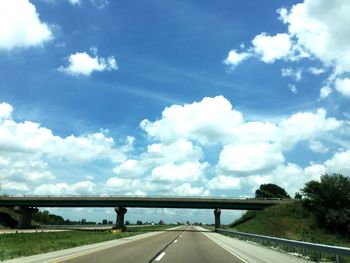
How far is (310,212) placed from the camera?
73.7 metres

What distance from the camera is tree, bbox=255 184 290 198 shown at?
15034cm

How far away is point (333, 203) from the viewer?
63.6 metres

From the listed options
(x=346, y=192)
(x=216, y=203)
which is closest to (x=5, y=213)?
(x=216, y=203)

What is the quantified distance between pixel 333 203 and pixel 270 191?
3613 inches

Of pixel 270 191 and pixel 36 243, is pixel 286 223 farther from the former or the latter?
pixel 270 191

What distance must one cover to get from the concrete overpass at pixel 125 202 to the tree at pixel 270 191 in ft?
190

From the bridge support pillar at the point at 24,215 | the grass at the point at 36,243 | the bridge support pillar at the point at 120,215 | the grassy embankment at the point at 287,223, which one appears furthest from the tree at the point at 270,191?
the grass at the point at 36,243

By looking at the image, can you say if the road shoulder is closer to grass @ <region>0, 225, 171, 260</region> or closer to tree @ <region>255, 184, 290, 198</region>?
grass @ <region>0, 225, 171, 260</region>

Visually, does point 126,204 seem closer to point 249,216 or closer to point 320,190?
point 249,216

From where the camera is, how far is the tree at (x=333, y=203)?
61781 millimetres

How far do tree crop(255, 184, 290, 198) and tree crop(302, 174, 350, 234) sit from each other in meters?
83.2

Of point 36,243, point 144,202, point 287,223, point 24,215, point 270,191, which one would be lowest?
point 36,243

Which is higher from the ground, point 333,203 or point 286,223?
point 333,203

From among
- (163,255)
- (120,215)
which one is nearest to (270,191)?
(120,215)
